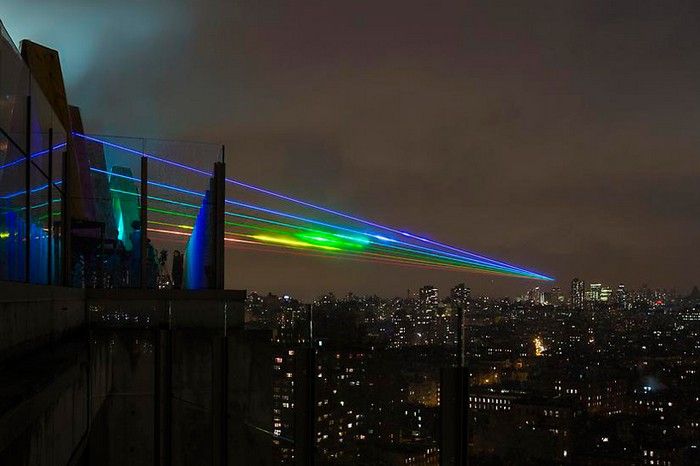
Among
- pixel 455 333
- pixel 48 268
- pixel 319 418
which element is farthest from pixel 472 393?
pixel 48 268

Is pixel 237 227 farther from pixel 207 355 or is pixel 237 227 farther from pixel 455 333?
pixel 455 333

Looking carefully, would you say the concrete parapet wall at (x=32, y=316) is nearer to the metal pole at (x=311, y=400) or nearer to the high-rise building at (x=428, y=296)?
the metal pole at (x=311, y=400)

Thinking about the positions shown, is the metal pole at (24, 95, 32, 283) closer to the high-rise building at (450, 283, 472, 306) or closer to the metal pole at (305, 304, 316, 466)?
the metal pole at (305, 304, 316, 466)

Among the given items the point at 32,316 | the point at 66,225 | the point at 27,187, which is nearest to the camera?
the point at 32,316

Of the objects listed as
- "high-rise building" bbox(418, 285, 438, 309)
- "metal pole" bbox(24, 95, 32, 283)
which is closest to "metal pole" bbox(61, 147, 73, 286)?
"metal pole" bbox(24, 95, 32, 283)

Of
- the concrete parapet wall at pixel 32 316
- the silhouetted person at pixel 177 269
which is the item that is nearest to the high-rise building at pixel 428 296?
the concrete parapet wall at pixel 32 316

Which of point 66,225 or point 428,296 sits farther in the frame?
point 66,225

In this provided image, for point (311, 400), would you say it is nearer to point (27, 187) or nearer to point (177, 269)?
point (27, 187)

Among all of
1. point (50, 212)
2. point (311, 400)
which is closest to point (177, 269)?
point (50, 212)
